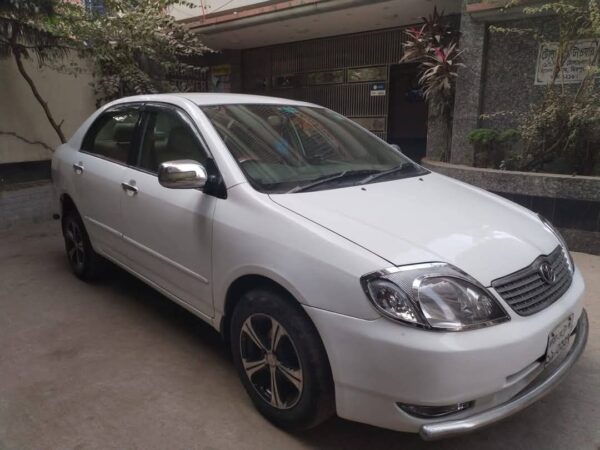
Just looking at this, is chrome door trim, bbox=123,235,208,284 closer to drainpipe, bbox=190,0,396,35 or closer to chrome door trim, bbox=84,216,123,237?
chrome door trim, bbox=84,216,123,237

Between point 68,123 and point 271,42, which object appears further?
point 271,42

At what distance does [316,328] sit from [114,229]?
2122 millimetres

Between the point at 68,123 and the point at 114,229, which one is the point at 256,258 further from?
the point at 68,123

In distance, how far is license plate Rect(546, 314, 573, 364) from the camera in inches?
84.4

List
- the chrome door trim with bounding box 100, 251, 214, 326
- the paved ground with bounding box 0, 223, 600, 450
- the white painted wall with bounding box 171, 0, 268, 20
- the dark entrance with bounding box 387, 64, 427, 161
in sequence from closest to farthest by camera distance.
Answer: the paved ground with bounding box 0, 223, 600, 450
the chrome door trim with bounding box 100, 251, 214, 326
the dark entrance with bounding box 387, 64, 427, 161
the white painted wall with bounding box 171, 0, 268, 20

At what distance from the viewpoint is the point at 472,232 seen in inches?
90.6

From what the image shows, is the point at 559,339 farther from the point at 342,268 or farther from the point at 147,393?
the point at 147,393

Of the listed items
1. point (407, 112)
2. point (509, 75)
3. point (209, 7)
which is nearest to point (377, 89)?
point (407, 112)

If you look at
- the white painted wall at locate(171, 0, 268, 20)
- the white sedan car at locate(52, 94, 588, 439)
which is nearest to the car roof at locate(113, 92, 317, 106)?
the white sedan car at locate(52, 94, 588, 439)

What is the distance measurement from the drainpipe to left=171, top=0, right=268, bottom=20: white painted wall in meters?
0.38

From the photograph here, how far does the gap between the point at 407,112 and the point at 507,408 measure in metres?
8.32

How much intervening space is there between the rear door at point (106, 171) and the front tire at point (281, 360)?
155cm

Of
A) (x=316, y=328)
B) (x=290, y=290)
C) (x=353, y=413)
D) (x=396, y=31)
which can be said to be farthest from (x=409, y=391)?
(x=396, y=31)

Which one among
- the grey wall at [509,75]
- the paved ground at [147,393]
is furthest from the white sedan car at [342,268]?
the grey wall at [509,75]
